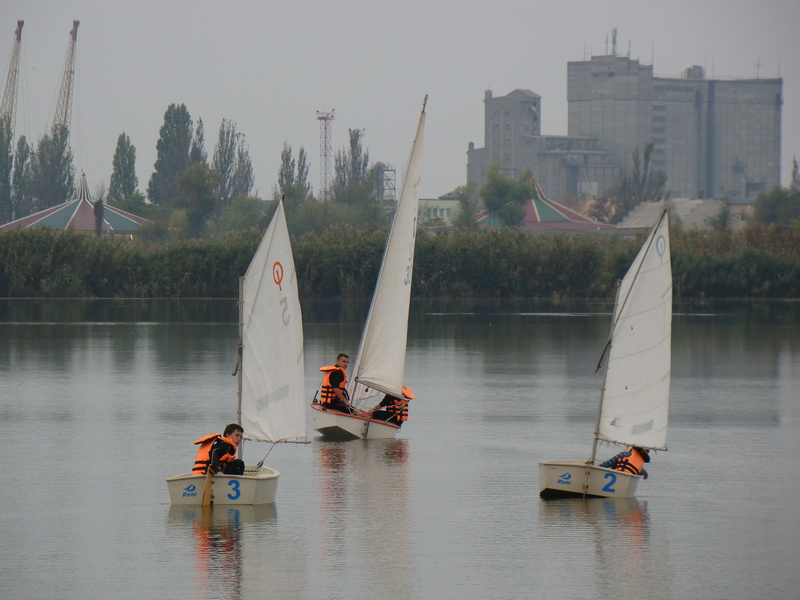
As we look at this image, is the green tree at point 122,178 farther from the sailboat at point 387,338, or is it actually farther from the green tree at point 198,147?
the sailboat at point 387,338

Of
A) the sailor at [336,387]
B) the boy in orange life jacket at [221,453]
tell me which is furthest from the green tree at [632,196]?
the boy in orange life jacket at [221,453]

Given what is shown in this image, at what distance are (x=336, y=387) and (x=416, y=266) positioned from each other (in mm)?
51660

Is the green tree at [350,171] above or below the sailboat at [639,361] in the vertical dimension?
above

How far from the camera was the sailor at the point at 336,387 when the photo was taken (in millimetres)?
23516

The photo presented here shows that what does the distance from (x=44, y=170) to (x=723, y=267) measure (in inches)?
3243

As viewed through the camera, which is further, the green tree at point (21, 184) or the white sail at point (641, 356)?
the green tree at point (21, 184)

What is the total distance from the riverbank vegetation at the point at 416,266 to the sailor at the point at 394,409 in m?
47.7

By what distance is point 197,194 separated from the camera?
112875 millimetres

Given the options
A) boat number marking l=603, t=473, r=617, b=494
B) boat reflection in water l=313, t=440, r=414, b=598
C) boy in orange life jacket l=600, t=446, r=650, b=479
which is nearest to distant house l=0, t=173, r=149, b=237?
boat reflection in water l=313, t=440, r=414, b=598

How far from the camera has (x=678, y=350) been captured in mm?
44406

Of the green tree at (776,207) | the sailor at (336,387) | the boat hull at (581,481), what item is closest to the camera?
the boat hull at (581,481)

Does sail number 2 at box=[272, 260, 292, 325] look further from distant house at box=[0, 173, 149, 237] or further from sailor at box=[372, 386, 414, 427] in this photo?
distant house at box=[0, 173, 149, 237]

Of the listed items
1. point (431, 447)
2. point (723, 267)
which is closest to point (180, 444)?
point (431, 447)

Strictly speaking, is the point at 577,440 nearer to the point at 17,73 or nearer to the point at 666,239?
the point at 666,239
